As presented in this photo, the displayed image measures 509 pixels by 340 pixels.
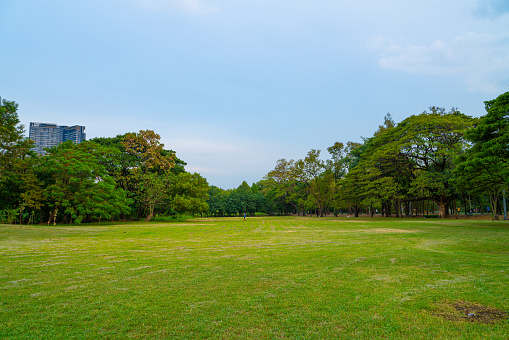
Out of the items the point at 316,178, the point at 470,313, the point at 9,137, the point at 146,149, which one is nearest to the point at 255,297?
the point at 470,313

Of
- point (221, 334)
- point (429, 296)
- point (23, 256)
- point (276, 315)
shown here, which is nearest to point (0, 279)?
point (23, 256)

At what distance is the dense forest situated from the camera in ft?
69.9

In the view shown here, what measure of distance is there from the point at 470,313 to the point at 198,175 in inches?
1795

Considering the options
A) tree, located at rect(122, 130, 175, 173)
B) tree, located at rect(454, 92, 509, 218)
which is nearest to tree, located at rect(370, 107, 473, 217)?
tree, located at rect(454, 92, 509, 218)

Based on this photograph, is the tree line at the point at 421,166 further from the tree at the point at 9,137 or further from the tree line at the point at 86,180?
the tree at the point at 9,137

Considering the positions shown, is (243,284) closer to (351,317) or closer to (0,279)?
(351,317)

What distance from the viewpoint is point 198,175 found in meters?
48.0

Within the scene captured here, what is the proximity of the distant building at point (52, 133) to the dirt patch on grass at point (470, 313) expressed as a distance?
447ft

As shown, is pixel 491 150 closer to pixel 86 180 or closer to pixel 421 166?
pixel 421 166

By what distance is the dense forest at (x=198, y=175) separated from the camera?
21.3 meters

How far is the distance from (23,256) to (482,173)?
27.0 meters

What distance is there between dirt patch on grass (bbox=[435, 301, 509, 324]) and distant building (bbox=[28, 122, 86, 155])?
13631cm

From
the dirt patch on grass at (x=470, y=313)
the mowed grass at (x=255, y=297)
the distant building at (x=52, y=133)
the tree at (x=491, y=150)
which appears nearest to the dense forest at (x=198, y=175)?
the tree at (x=491, y=150)

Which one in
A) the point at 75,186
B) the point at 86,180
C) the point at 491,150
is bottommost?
the point at 75,186
